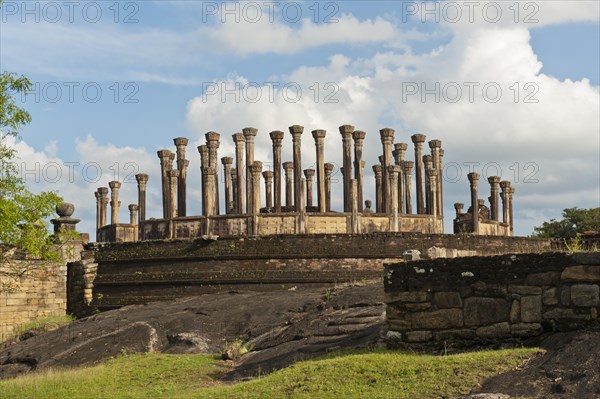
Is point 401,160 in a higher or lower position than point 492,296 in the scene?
higher

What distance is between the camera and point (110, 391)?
1416 centimetres

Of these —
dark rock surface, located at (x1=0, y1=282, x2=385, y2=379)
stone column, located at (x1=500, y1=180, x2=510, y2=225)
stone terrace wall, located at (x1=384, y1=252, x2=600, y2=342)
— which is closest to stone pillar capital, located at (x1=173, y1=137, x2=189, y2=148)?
dark rock surface, located at (x1=0, y1=282, x2=385, y2=379)

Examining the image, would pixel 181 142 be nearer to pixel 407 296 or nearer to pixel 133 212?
pixel 133 212

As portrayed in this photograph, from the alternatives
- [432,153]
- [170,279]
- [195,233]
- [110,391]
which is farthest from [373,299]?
[432,153]

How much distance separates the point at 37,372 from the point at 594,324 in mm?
11981

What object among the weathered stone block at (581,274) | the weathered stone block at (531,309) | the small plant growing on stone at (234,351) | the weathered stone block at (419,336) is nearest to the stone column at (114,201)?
the small plant growing on stone at (234,351)

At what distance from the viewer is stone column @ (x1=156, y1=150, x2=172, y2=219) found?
107ft

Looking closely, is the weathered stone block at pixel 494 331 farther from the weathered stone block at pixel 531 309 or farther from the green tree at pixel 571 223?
the green tree at pixel 571 223

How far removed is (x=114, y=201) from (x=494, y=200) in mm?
16151

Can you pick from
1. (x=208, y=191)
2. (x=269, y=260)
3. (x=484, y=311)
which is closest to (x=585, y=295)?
(x=484, y=311)

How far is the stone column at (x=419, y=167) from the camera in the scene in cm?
3223

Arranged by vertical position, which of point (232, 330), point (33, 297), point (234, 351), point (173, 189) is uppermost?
point (173, 189)

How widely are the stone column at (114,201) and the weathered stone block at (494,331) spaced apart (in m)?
25.8

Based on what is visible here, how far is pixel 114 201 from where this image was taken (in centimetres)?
3653
